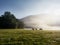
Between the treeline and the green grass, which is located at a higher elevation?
the treeline

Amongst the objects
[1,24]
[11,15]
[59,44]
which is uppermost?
[11,15]

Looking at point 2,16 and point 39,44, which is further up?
point 2,16

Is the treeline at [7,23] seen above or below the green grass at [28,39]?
above

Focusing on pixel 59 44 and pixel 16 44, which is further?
pixel 59 44

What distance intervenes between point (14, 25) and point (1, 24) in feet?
36.7

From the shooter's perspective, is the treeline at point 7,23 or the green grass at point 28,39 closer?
the green grass at point 28,39

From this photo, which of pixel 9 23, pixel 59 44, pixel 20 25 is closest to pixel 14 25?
pixel 9 23

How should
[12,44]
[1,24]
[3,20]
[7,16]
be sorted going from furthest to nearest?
[7,16]
[3,20]
[1,24]
[12,44]

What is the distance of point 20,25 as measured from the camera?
5089 inches

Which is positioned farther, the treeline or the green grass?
the treeline

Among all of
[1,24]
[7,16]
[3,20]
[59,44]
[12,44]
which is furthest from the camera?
[7,16]

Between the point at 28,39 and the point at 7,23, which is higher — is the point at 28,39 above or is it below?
below

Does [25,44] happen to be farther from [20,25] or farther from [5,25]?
[20,25]

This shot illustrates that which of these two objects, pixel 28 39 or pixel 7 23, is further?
pixel 7 23
